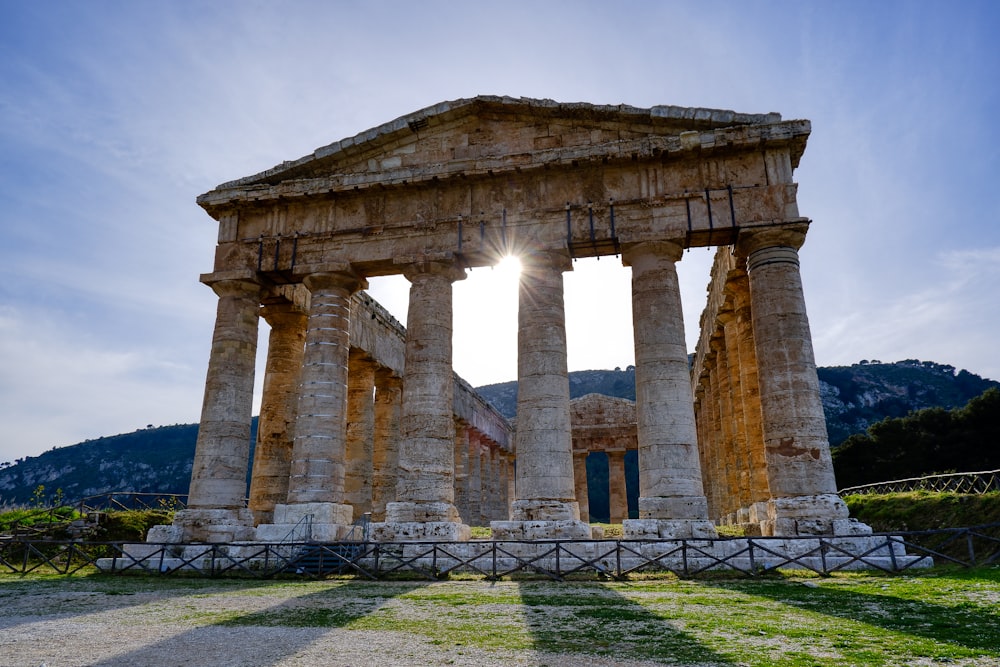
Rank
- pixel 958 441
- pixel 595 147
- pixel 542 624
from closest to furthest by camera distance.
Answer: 1. pixel 542 624
2. pixel 595 147
3. pixel 958 441

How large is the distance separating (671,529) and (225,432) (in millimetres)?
13146

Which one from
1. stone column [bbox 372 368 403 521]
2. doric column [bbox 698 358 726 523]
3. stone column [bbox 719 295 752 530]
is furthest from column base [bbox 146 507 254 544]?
doric column [bbox 698 358 726 523]

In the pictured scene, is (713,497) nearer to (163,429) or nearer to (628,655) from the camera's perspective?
(628,655)

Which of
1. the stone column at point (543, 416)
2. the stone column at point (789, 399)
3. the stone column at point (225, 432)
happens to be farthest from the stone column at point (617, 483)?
the stone column at point (225, 432)

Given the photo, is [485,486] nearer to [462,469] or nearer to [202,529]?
[462,469]

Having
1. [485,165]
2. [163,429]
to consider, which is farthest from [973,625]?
[163,429]

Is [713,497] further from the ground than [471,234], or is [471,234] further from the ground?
[471,234]

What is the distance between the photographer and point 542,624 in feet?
27.6

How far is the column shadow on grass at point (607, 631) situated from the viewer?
6.60 metres

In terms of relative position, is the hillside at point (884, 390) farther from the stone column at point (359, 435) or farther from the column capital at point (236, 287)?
the column capital at point (236, 287)

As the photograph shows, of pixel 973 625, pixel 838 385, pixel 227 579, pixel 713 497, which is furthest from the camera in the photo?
pixel 838 385

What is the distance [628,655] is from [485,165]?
15728 millimetres

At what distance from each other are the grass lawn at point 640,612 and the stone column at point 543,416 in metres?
3.01

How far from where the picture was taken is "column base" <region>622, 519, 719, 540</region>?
1567 cm
